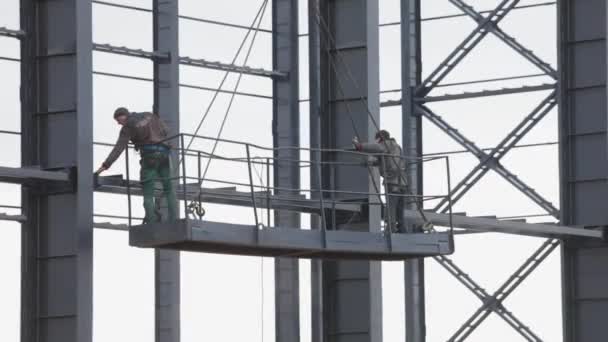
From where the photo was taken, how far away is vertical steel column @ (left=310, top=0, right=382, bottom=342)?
A: 37562mm

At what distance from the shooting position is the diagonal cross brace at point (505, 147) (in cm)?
4528

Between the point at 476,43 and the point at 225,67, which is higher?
the point at 476,43

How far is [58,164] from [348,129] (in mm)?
8442

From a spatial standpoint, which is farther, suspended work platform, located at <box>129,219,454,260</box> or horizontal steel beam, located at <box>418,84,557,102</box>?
horizontal steel beam, located at <box>418,84,557,102</box>

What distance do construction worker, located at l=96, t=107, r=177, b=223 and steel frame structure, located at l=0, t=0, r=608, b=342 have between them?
1.35 metres

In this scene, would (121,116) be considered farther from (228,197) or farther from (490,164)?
(490,164)

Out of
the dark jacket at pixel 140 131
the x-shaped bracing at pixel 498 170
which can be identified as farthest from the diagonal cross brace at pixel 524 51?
the dark jacket at pixel 140 131

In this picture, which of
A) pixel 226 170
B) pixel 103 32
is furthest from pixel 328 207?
pixel 103 32

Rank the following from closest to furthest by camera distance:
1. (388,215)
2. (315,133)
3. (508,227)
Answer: (388,215), (315,133), (508,227)

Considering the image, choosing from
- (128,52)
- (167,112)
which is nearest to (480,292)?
(167,112)

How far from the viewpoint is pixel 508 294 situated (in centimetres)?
4534

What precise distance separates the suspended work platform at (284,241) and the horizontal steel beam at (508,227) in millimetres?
4467

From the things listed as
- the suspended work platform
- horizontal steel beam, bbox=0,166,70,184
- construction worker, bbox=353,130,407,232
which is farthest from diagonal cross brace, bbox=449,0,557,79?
horizontal steel beam, bbox=0,166,70,184

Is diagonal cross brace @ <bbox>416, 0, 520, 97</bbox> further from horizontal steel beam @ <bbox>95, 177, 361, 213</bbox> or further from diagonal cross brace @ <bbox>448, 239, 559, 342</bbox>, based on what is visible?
horizontal steel beam @ <bbox>95, 177, 361, 213</bbox>
